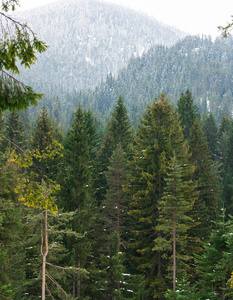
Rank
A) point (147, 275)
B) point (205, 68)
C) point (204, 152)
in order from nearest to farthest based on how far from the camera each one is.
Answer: point (147, 275), point (204, 152), point (205, 68)

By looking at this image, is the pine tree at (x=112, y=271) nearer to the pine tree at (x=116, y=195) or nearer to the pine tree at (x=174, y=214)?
the pine tree at (x=174, y=214)

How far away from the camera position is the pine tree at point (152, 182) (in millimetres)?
20950

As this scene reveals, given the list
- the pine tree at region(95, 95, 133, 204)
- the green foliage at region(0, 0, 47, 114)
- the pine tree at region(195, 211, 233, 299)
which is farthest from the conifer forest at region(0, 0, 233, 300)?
the green foliage at region(0, 0, 47, 114)

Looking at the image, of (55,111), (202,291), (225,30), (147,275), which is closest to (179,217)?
(202,291)

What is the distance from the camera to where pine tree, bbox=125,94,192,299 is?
2095 centimetres

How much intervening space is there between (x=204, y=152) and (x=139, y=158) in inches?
408

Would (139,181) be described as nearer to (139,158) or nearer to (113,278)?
(139,158)

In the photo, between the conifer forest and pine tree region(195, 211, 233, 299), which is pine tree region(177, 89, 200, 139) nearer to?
the conifer forest

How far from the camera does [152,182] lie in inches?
877

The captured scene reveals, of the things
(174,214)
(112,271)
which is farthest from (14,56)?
(112,271)

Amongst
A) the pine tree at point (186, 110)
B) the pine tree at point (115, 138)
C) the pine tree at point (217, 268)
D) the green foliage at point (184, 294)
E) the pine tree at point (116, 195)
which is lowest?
the green foliage at point (184, 294)

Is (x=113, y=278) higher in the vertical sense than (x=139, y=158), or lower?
lower

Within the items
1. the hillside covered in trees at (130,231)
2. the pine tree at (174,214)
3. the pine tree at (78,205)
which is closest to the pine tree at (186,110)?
the hillside covered in trees at (130,231)

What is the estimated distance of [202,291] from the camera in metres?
15.3
